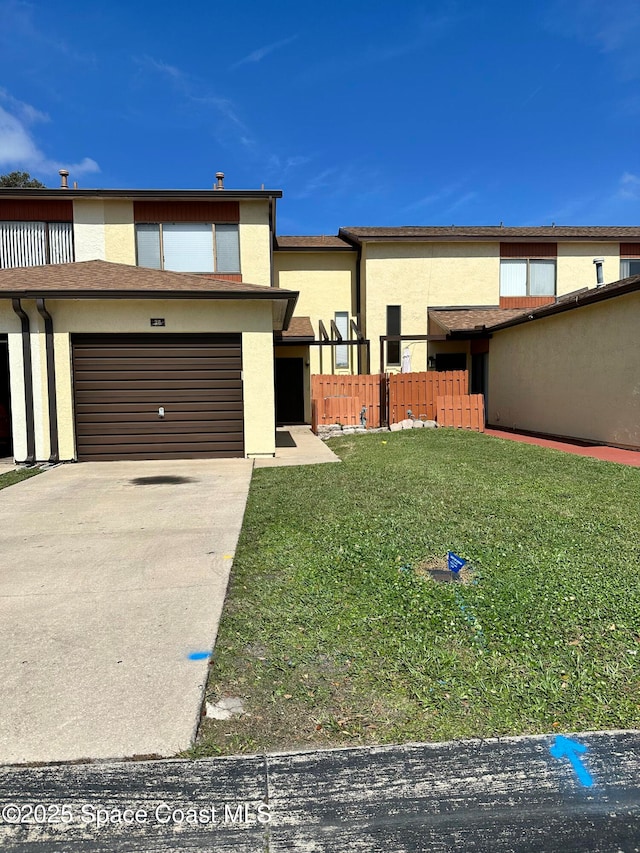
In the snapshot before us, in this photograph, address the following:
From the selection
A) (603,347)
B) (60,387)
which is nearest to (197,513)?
(60,387)

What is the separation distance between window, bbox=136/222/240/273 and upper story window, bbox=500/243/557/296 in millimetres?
11336

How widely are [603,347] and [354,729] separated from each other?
11779mm

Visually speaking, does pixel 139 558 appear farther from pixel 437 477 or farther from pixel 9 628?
pixel 437 477

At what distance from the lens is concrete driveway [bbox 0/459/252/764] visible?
2361 mm

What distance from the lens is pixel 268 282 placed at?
16.8 metres

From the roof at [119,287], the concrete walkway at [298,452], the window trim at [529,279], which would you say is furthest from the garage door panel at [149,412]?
the window trim at [529,279]

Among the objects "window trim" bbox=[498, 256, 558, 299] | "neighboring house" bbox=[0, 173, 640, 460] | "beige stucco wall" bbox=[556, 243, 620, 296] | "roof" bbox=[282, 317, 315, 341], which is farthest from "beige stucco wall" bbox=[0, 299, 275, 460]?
"beige stucco wall" bbox=[556, 243, 620, 296]

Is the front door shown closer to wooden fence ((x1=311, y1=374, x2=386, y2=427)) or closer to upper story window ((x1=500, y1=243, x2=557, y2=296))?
wooden fence ((x1=311, y1=374, x2=386, y2=427))

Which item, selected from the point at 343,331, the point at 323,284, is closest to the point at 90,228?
the point at 323,284

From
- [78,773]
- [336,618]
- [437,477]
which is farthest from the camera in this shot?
[437,477]

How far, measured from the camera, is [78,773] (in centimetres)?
209

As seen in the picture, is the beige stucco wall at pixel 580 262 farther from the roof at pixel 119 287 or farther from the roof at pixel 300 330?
the roof at pixel 119 287

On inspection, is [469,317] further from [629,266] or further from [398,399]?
[629,266]

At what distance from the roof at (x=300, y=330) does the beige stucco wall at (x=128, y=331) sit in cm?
810
